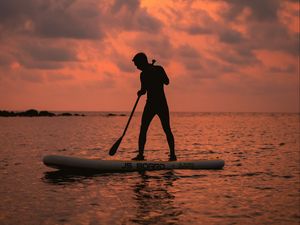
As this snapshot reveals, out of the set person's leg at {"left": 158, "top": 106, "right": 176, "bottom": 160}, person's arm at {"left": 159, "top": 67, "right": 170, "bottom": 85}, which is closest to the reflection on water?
person's leg at {"left": 158, "top": 106, "right": 176, "bottom": 160}

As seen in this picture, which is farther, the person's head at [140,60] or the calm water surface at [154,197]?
the person's head at [140,60]

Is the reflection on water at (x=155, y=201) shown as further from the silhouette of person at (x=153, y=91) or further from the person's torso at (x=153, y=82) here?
the person's torso at (x=153, y=82)

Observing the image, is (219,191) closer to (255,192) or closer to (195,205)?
(255,192)

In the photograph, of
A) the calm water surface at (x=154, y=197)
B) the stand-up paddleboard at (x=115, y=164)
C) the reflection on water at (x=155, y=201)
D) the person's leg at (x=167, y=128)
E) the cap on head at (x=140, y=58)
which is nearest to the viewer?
the reflection on water at (x=155, y=201)

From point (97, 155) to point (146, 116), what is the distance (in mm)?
4842

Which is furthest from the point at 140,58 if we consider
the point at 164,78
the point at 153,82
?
the point at 164,78

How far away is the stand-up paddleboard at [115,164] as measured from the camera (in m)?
10.7

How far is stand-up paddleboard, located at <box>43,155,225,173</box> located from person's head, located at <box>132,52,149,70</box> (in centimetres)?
268

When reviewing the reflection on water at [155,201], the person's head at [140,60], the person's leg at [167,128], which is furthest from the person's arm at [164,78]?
the reflection on water at [155,201]

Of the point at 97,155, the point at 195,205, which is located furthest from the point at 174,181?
the point at 97,155

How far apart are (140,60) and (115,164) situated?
2.97 metres

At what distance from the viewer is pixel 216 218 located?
615 cm

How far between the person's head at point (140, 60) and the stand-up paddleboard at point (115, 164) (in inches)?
105

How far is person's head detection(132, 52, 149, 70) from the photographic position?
38.5 feet
